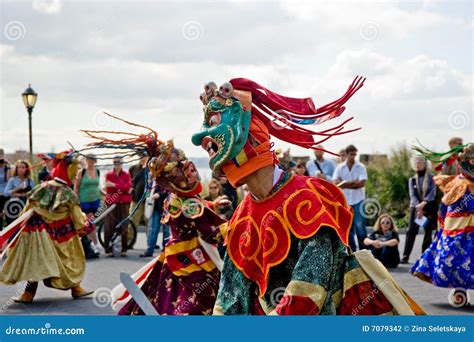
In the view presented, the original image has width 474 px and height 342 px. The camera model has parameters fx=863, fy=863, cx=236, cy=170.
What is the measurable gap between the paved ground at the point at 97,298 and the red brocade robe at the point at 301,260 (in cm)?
427

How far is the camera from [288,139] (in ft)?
13.7

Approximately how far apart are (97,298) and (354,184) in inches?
162

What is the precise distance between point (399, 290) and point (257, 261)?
0.66m

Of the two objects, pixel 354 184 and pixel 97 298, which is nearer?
pixel 97 298
